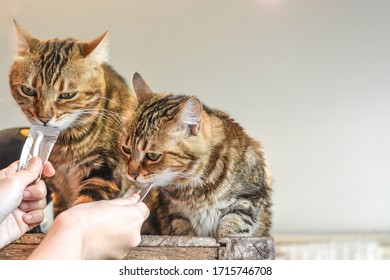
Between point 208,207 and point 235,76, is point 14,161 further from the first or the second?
point 235,76

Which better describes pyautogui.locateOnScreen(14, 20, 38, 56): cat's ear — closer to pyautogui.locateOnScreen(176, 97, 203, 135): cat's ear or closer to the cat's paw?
pyautogui.locateOnScreen(176, 97, 203, 135): cat's ear

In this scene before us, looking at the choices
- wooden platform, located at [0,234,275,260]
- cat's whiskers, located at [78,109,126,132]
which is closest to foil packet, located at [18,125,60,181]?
cat's whiskers, located at [78,109,126,132]

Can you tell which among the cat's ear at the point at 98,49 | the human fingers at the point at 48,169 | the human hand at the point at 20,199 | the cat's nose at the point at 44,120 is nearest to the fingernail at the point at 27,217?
the human hand at the point at 20,199

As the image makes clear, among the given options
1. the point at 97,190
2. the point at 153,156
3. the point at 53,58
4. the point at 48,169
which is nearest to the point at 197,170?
the point at 153,156

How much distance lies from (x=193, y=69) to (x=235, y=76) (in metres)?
0.12

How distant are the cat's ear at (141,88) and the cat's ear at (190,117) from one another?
0.44 feet

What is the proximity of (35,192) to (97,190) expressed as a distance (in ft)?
0.52

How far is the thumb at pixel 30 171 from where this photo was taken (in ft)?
3.68

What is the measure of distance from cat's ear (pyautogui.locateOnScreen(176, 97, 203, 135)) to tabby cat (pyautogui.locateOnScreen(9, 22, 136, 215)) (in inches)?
6.4

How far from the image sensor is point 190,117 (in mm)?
1284

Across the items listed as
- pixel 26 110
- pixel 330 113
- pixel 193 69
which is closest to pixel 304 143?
pixel 330 113

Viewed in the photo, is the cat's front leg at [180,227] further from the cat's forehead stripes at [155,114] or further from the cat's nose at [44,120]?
the cat's nose at [44,120]

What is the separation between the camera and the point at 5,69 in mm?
1357

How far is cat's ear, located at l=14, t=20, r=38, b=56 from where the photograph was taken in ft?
4.44
